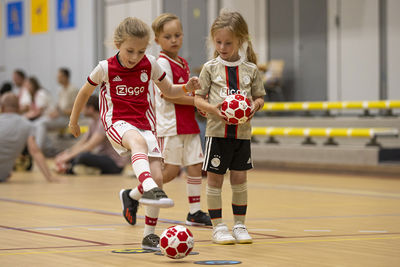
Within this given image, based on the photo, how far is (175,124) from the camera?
5.53 meters

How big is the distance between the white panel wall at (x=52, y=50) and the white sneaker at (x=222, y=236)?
1544cm

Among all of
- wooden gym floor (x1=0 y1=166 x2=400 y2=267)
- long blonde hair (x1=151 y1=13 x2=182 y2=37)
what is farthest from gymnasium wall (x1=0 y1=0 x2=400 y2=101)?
long blonde hair (x1=151 y1=13 x2=182 y2=37)

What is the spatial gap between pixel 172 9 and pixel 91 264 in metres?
14.3

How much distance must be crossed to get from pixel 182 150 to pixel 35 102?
10292 millimetres

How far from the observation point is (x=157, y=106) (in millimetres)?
5715

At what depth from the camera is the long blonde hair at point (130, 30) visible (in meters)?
4.19

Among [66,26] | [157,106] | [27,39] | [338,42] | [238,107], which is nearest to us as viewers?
[238,107]

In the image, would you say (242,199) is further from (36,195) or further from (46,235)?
(36,195)

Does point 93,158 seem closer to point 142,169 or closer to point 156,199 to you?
point 142,169

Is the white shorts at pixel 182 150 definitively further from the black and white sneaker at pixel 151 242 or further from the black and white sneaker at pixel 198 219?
the black and white sneaker at pixel 151 242

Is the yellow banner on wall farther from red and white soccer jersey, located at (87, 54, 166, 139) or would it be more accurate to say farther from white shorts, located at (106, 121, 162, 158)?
white shorts, located at (106, 121, 162, 158)

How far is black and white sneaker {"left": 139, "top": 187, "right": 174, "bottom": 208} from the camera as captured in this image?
3623 mm

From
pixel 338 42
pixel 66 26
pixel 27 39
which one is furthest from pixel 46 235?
pixel 27 39

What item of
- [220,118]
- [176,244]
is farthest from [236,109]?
[176,244]
